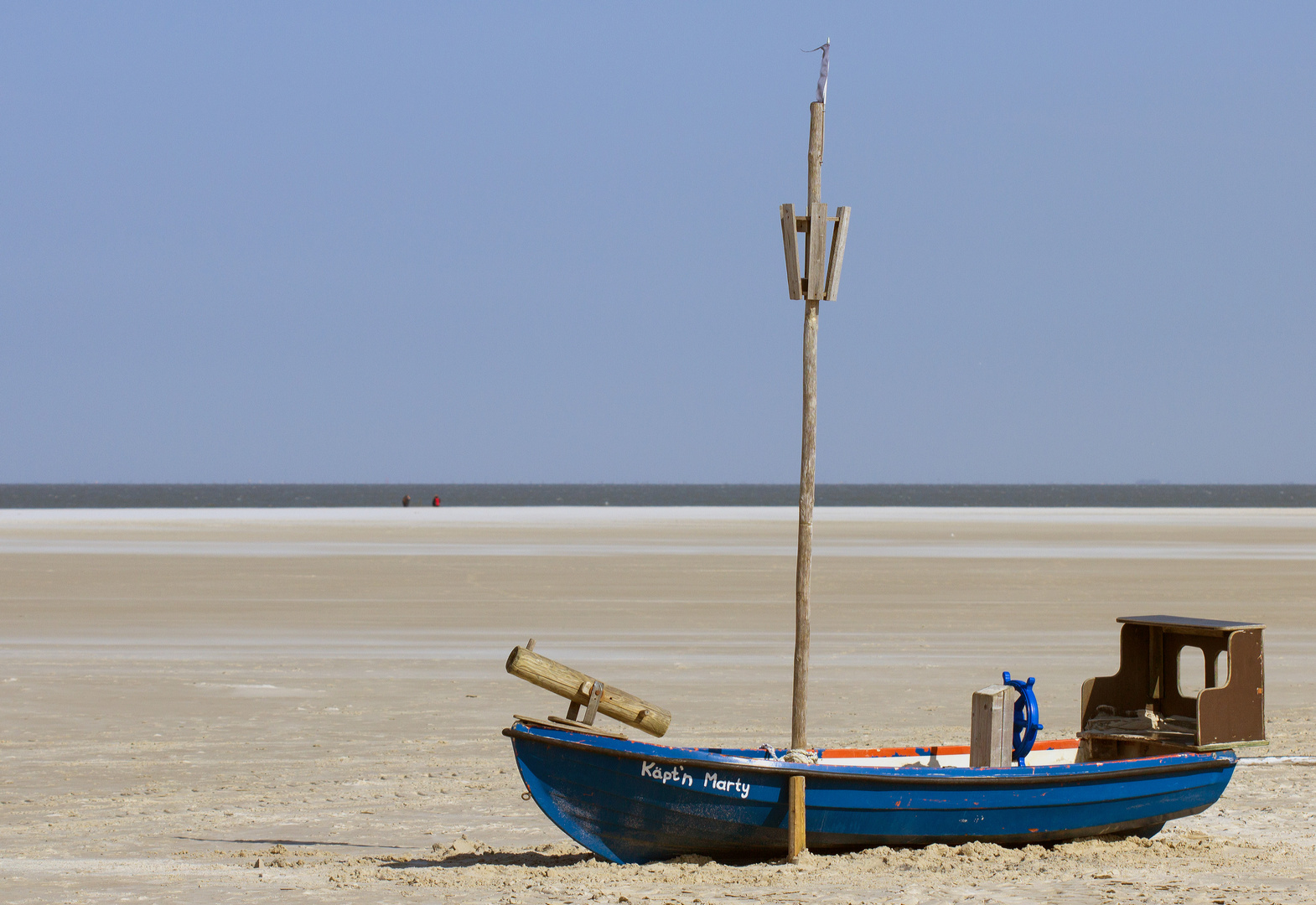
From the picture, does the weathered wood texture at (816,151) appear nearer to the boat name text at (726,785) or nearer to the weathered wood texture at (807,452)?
the weathered wood texture at (807,452)

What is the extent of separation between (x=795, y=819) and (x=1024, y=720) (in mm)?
1971

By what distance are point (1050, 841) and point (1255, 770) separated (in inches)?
130

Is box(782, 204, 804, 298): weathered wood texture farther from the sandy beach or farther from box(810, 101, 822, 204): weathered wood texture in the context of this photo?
the sandy beach

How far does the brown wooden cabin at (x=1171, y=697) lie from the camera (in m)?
9.16

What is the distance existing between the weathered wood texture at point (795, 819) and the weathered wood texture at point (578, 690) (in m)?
0.86

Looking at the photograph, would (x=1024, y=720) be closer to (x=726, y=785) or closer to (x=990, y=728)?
(x=990, y=728)

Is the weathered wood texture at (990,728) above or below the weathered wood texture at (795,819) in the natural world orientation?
above

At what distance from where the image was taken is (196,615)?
21.9 meters

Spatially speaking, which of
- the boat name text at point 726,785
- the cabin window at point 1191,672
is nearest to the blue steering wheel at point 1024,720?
the boat name text at point 726,785

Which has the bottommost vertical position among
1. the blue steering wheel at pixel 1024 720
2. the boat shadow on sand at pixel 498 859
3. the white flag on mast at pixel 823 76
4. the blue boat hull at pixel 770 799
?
the boat shadow on sand at pixel 498 859

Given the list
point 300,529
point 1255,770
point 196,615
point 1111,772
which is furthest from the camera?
point 300,529

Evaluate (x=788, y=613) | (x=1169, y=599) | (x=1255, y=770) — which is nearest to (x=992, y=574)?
(x=1169, y=599)

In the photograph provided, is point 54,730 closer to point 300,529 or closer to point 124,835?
point 124,835

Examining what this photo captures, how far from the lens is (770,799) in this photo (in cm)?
797
